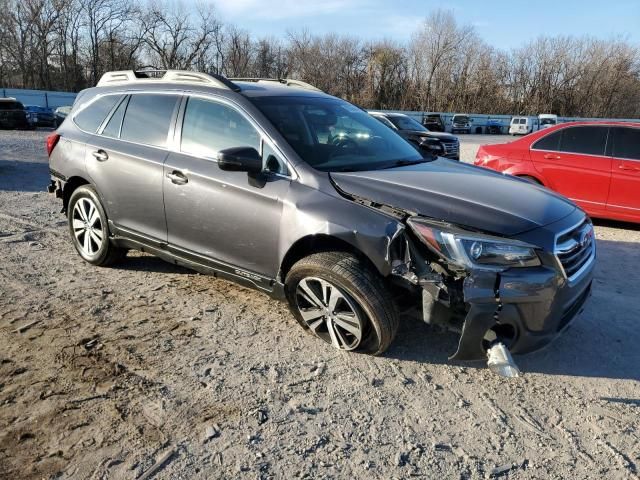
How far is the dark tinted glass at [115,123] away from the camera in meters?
4.80

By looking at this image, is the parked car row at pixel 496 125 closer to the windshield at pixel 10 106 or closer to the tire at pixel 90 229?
the windshield at pixel 10 106

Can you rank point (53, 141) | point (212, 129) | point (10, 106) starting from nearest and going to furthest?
point (212, 129) < point (53, 141) < point (10, 106)

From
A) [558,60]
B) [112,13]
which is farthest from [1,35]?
[558,60]

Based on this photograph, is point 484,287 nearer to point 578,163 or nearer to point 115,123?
point 115,123

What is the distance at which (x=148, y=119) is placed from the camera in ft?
14.8

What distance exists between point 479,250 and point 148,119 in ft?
10.2

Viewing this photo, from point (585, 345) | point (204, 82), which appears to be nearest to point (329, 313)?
point (585, 345)

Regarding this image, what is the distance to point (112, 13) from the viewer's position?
63406 millimetres

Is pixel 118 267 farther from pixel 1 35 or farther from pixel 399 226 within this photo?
pixel 1 35

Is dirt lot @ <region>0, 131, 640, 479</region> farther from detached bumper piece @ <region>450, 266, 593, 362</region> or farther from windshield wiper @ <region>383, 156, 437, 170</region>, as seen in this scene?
windshield wiper @ <region>383, 156, 437, 170</region>

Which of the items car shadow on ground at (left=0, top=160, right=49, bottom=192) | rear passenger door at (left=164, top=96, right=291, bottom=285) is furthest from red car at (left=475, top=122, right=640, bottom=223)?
car shadow on ground at (left=0, top=160, right=49, bottom=192)

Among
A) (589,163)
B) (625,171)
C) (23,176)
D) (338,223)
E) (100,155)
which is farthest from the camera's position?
(23,176)

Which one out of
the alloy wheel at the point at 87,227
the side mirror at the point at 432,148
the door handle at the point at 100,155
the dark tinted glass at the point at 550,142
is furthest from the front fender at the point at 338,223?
the dark tinted glass at the point at 550,142

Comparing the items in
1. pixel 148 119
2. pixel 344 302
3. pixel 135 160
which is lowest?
pixel 344 302
